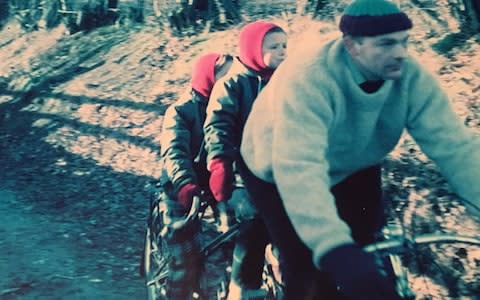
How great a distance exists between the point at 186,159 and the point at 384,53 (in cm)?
184

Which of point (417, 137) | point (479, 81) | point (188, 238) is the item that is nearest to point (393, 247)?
point (417, 137)

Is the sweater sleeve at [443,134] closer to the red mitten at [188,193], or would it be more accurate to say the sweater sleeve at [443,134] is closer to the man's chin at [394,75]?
the man's chin at [394,75]

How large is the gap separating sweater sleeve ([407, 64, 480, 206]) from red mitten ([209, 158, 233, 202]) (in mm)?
1313

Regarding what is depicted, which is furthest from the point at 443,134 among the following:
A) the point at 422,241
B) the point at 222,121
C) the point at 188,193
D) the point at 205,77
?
the point at 205,77

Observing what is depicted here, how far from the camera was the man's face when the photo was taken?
6.88 feet

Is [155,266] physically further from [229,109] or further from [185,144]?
[229,109]

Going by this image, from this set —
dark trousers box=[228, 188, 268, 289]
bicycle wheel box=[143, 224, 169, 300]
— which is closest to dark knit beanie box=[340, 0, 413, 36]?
dark trousers box=[228, 188, 268, 289]

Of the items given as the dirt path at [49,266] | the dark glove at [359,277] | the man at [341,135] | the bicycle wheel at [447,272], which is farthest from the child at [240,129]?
the dirt path at [49,266]

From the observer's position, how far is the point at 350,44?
85.4 inches

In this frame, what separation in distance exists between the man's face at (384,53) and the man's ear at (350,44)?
0.02 metres

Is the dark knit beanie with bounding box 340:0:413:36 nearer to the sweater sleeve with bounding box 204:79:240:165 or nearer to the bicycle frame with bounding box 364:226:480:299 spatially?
the bicycle frame with bounding box 364:226:480:299

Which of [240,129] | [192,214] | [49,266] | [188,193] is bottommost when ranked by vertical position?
[49,266]

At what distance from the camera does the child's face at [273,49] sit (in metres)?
3.64

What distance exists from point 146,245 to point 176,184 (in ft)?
2.65
